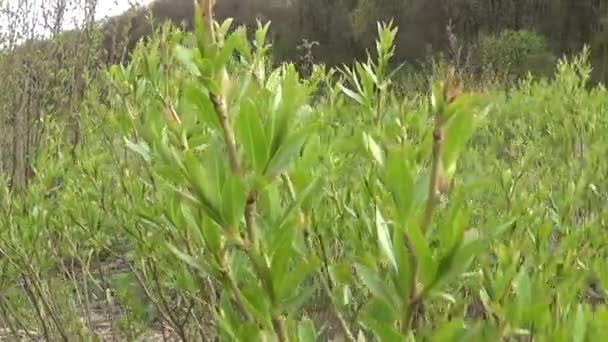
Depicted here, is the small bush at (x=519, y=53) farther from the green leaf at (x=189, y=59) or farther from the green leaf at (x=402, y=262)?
the green leaf at (x=402, y=262)

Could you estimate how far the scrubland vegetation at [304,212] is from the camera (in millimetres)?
1156

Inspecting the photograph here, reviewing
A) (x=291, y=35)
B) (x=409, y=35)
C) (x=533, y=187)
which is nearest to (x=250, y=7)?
(x=291, y=35)

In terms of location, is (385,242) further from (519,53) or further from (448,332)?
(519,53)

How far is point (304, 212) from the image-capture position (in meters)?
1.75

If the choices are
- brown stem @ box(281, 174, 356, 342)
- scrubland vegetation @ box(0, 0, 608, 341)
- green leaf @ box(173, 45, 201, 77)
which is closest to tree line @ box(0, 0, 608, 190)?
scrubland vegetation @ box(0, 0, 608, 341)

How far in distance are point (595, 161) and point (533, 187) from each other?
0.54 m

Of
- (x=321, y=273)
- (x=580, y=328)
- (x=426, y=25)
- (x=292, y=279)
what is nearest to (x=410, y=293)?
(x=292, y=279)

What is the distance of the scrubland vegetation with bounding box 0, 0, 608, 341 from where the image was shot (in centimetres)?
116

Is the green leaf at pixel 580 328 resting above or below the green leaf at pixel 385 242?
below

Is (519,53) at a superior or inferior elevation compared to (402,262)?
inferior

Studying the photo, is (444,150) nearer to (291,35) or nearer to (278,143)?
(278,143)

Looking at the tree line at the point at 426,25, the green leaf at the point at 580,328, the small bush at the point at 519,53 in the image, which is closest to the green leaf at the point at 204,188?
the green leaf at the point at 580,328

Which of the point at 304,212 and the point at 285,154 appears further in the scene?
the point at 304,212

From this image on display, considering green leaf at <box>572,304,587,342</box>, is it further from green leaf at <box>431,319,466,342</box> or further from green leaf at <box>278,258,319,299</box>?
green leaf at <box>278,258,319,299</box>
